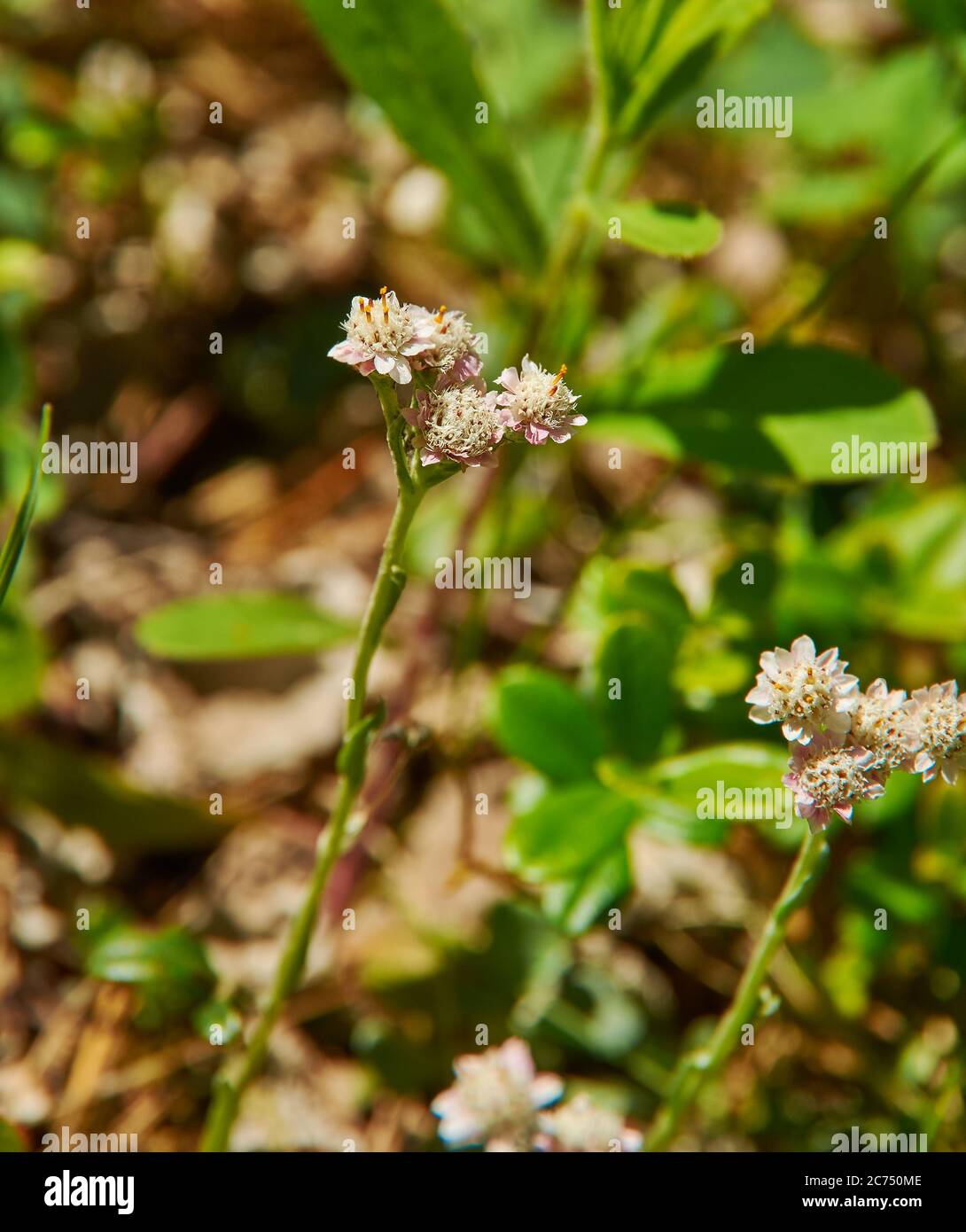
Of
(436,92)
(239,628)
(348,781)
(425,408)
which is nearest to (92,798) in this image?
(239,628)

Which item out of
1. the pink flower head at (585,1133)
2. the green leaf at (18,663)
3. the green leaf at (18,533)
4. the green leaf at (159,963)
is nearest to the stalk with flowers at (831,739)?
the pink flower head at (585,1133)

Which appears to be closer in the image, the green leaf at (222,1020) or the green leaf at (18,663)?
the green leaf at (222,1020)

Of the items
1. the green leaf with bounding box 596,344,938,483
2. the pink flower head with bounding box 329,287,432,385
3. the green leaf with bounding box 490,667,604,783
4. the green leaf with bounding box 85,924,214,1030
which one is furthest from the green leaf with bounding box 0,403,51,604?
the green leaf with bounding box 596,344,938,483

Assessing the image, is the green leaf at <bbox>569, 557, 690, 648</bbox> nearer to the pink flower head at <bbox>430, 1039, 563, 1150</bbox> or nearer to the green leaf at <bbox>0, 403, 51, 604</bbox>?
the pink flower head at <bbox>430, 1039, 563, 1150</bbox>

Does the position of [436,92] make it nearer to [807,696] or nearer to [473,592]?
[473,592]

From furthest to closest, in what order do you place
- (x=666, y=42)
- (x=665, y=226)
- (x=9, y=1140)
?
(x=666, y=42)
(x=665, y=226)
(x=9, y=1140)

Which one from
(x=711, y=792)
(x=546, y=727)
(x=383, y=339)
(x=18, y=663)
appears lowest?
(x=711, y=792)

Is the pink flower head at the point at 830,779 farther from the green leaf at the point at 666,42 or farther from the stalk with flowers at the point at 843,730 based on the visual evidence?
the green leaf at the point at 666,42

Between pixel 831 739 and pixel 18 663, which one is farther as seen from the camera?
pixel 18 663
